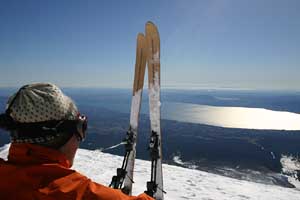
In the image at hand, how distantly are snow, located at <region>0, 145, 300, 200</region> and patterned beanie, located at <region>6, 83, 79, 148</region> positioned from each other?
861cm

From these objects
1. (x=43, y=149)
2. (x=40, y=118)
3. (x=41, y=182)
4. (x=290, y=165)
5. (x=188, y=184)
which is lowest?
(x=290, y=165)

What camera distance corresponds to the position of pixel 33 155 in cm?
140

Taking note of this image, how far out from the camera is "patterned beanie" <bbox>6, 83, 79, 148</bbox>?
1495mm

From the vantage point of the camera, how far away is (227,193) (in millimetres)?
11055

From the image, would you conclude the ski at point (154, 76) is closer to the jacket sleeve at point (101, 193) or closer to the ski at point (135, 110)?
the ski at point (135, 110)

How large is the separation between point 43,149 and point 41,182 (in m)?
0.22

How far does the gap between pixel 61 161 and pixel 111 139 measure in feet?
243

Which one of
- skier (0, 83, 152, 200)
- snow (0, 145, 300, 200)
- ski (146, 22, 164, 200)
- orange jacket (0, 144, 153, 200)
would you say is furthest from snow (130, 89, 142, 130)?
orange jacket (0, 144, 153, 200)

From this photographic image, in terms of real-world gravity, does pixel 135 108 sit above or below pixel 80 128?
below

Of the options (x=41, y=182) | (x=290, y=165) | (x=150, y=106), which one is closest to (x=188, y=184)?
(x=150, y=106)

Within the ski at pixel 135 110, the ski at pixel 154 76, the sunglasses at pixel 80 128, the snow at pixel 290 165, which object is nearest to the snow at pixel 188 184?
the ski at pixel 135 110

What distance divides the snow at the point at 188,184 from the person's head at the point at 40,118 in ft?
28.1

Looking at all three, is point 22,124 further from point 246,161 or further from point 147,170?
point 246,161

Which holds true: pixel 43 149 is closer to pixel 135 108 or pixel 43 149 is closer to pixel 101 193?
pixel 101 193
